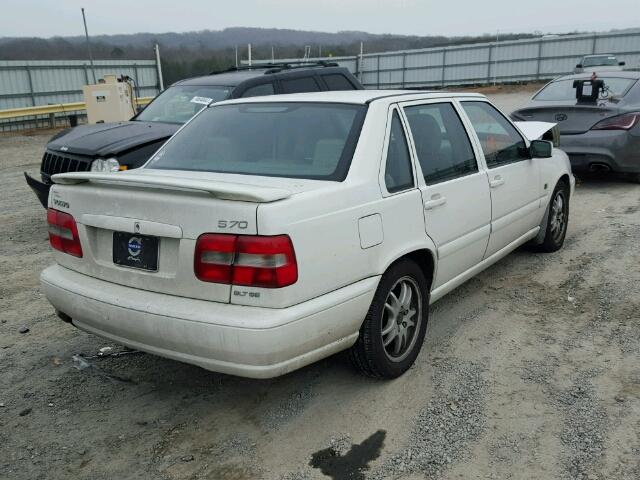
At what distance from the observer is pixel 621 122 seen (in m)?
7.93

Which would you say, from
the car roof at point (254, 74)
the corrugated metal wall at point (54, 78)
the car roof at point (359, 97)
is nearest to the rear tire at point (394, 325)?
the car roof at point (359, 97)

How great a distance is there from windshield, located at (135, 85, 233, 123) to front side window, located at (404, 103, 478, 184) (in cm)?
355

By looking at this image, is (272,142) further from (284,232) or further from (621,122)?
(621,122)

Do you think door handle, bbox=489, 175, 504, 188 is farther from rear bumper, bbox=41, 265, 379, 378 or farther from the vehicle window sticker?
the vehicle window sticker

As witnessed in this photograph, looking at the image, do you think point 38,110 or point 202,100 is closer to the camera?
point 202,100

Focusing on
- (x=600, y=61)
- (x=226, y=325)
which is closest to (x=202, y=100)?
(x=226, y=325)

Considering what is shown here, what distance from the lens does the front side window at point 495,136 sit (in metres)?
4.43

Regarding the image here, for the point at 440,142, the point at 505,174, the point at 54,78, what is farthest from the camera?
the point at 54,78

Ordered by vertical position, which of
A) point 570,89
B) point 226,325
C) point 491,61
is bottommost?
point 226,325

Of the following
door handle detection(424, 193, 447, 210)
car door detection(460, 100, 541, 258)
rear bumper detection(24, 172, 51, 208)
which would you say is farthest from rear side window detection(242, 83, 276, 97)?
door handle detection(424, 193, 447, 210)

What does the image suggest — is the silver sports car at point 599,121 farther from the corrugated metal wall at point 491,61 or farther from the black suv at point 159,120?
the corrugated metal wall at point 491,61

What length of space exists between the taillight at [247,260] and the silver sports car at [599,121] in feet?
21.6

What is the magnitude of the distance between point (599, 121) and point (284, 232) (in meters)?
6.76

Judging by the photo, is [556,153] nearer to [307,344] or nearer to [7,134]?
[307,344]
